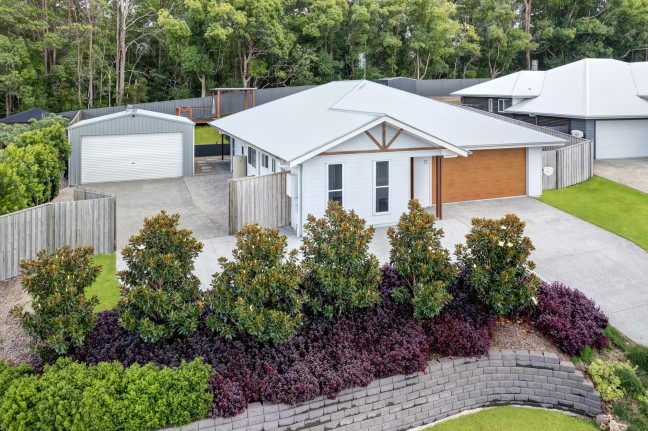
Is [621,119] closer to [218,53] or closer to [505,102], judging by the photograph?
[505,102]

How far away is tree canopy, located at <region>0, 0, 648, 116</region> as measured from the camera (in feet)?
124

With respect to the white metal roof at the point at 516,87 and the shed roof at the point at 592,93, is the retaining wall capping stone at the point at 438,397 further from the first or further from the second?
the white metal roof at the point at 516,87

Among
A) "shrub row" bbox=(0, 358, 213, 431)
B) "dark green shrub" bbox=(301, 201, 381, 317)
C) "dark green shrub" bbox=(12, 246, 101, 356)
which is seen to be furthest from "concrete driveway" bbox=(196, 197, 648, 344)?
"shrub row" bbox=(0, 358, 213, 431)

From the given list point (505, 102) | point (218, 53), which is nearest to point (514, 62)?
point (505, 102)

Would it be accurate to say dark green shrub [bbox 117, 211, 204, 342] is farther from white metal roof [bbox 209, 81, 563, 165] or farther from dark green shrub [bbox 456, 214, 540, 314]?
white metal roof [bbox 209, 81, 563, 165]

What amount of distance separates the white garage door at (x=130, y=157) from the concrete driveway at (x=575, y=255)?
11063 millimetres

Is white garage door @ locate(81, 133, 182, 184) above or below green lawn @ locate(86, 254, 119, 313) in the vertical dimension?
above

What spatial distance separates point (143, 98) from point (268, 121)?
24.2 m

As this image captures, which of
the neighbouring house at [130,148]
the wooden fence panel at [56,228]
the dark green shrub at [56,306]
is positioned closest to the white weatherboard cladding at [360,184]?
the wooden fence panel at [56,228]

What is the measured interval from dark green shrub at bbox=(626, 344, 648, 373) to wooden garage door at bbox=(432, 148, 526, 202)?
9.54m

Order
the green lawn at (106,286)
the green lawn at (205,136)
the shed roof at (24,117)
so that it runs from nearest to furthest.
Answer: the green lawn at (106,286) < the shed roof at (24,117) < the green lawn at (205,136)

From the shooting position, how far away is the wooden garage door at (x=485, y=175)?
1805 centimetres

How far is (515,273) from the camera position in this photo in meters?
9.20

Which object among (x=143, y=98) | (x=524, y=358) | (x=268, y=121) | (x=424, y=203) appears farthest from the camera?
(x=143, y=98)
